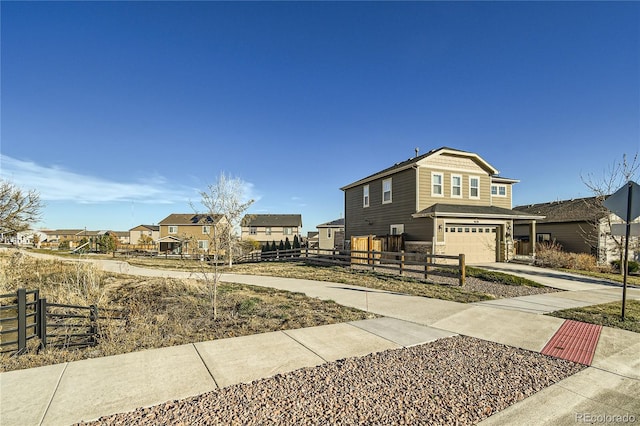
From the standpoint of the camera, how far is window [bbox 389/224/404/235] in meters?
20.0

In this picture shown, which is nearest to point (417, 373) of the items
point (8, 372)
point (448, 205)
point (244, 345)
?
point (244, 345)

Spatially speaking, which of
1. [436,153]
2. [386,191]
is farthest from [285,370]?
[386,191]

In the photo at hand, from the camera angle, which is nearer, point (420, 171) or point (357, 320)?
point (357, 320)

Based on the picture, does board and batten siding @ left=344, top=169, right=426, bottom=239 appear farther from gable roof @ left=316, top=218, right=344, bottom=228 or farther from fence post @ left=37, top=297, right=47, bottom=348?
fence post @ left=37, top=297, right=47, bottom=348

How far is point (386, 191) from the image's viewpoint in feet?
70.9

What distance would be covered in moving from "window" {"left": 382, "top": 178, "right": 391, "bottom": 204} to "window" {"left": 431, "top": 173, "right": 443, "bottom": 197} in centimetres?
299

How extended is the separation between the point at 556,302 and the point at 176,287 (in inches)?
471

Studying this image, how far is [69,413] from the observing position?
322cm

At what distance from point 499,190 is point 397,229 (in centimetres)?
865

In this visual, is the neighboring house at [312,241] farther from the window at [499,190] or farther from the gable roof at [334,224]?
the window at [499,190]

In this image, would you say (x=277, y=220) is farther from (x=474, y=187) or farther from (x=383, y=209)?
(x=474, y=187)

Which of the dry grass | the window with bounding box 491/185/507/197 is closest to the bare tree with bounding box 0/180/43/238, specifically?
the dry grass

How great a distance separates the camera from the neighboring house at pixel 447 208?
1816 cm

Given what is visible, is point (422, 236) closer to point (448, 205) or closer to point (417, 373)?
point (448, 205)
